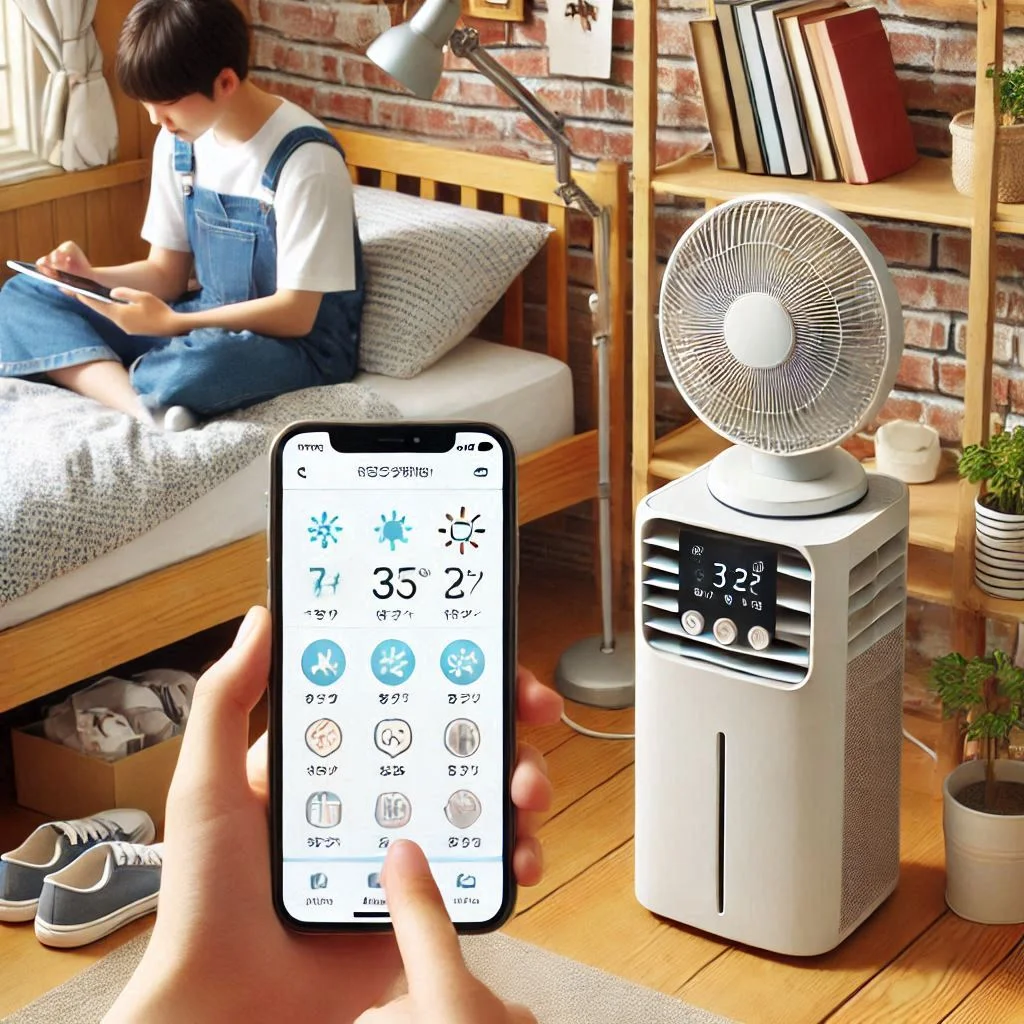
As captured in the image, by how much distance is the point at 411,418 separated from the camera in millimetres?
2717

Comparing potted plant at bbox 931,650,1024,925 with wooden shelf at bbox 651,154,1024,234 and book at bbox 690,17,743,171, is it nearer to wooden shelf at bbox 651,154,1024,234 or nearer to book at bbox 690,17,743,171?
wooden shelf at bbox 651,154,1024,234

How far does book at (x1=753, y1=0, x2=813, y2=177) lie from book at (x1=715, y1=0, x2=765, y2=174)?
0.15ft

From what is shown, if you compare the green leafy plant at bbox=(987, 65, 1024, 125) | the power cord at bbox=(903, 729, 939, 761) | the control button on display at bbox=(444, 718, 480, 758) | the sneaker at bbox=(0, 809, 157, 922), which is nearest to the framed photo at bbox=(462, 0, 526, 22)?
the green leafy plant at bbox=(987, 65, 1024, 125)

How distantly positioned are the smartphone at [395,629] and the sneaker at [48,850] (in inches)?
47.4

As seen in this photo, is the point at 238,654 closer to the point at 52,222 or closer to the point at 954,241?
the point at 954,241

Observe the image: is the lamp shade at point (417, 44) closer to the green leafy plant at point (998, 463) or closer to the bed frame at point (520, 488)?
the bed frame at point (520, 488)

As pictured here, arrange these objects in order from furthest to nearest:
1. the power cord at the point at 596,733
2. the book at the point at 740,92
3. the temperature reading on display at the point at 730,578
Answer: the power cord at the point at 596,733 → the book at the point at 740,92 → the temperature reading on display at the point at 730,578

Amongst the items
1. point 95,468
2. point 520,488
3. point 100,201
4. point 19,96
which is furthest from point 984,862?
point 19,96

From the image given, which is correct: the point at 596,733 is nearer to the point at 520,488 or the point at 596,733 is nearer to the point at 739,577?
the point at 520,488

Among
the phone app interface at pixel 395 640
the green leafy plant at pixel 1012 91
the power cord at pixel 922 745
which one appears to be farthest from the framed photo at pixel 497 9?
the phone app interface at pixel 395 640

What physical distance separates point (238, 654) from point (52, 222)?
7.67 ft

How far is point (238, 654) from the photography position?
1.16 m

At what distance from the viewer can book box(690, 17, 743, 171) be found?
2.42m

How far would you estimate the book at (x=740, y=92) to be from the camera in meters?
2.39
